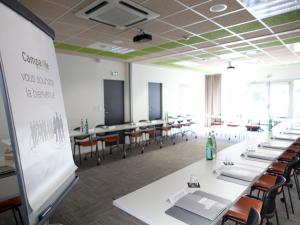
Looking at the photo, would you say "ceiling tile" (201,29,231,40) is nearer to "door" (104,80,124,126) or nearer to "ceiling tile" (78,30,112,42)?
"ceiling tile" (78,30,112,42)

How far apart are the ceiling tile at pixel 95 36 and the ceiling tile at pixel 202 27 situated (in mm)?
1670

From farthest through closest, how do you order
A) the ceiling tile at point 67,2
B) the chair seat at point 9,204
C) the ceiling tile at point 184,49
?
the ceiling tile at point 184,49 → the ceiling tile at point 67,2 → the chair seat at point 9,204

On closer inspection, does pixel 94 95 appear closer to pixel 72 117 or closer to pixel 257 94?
pixel 72 117

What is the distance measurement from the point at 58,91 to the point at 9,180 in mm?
1292

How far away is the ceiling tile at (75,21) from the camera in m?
3.27

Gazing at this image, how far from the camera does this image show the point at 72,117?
5816mm

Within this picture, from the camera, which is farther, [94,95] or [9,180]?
[94,95]

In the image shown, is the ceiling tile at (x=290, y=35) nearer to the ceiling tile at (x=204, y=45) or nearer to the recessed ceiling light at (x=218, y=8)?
the ceiling tile at (x=204, y=45)

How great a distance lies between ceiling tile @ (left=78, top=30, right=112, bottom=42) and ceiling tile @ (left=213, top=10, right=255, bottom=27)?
2215mm

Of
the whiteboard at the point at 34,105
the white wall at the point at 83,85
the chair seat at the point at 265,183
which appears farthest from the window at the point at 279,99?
the whiteboard at the point at 34,105

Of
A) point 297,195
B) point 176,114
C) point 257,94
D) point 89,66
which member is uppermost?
point 89,66

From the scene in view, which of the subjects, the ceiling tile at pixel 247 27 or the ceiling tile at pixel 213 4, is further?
the ceiling tile at pixel 247 27

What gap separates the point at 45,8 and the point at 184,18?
6.96ft

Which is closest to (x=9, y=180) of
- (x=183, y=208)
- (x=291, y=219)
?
(x=183, y=208)
